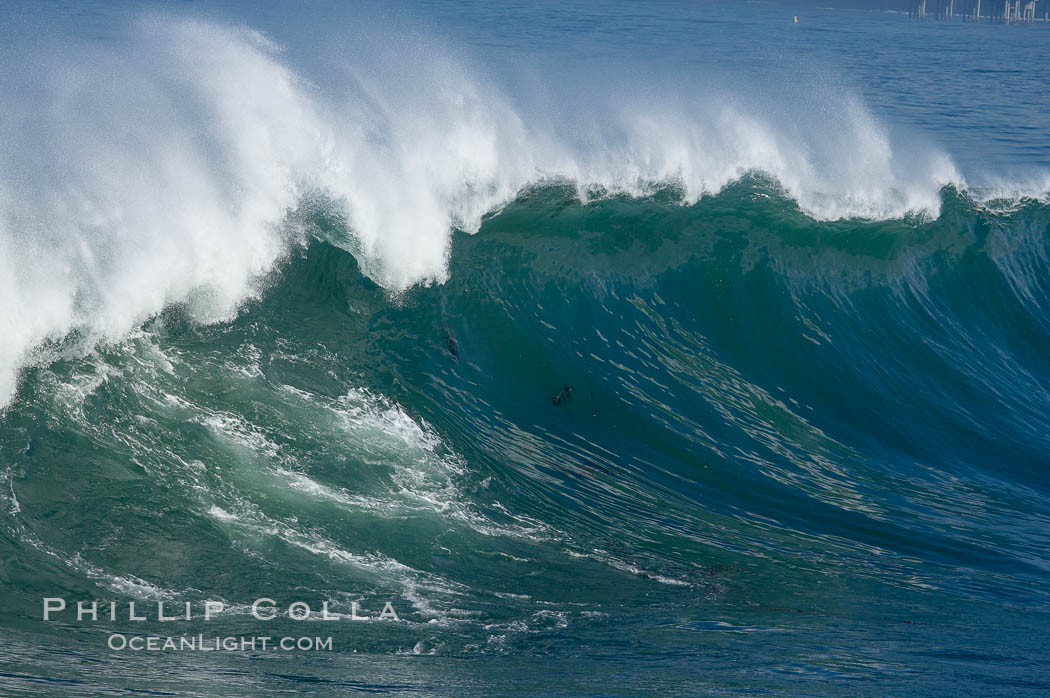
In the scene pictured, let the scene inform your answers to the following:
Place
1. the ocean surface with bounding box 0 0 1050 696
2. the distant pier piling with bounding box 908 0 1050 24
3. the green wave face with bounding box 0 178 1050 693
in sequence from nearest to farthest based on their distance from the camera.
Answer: the ocean surface with bounding box 0 0 1050 696 < the green wave face with bounding box 0 178 1050 693 < the distant pier piling with bounding box 908 0 1050 24

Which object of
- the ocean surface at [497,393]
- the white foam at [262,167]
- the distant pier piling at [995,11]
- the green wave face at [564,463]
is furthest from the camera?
the distant pier piling at [995,11]

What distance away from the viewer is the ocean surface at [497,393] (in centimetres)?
621

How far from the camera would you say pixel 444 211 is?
12.3 meters

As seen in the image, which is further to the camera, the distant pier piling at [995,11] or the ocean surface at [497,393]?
the distant pier piling at [995,11]

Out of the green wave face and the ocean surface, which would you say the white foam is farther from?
the green wave face

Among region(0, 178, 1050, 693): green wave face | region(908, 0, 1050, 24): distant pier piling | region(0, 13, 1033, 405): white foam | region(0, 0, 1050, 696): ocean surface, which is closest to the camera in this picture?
region(0, 0, 1050, 696): ocean surface

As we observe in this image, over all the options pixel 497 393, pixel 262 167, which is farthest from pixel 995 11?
pixel 497 393

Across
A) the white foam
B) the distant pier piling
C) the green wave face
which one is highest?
the distant pier piling

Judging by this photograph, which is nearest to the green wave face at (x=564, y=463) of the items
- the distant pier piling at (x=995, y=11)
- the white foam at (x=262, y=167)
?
the white foam at (x=262, y=167)

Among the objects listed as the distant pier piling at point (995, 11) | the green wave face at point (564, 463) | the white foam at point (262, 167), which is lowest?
the green wave face at point (564, 463)

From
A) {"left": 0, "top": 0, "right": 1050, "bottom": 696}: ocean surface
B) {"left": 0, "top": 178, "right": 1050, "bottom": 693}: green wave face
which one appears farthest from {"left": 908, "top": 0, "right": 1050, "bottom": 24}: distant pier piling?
{"left": 0, "top": 178, "right": 1050, "bottom": 693}: green wave face

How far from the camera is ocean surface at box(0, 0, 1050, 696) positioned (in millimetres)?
6215

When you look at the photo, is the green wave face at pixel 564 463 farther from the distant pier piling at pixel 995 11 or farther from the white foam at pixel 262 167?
the distant pier piling at pixel 995 11

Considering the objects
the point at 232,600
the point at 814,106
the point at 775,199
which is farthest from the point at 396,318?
the point at 814,106
